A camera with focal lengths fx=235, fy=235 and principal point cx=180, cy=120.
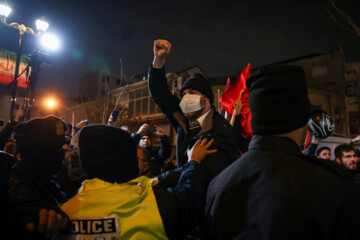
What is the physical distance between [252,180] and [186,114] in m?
1.79

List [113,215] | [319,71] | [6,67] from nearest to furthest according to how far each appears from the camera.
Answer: [113,215]
[6,67]
[319,71]

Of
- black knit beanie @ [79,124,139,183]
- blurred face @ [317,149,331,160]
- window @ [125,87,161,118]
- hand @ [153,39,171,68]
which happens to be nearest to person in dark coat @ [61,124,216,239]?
black knit beanie @ [79,124,139,183]

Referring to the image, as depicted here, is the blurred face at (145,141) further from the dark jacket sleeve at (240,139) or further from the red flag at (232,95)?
the dark jacket sleeve at (240,139)

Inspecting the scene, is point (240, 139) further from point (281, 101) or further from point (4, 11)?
point (4, 11)

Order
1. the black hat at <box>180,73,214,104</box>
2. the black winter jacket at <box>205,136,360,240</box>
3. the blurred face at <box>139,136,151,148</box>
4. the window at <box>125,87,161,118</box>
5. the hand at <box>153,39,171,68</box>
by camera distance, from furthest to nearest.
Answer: the window at <box>125,87,161,118</box> < the blurred face at <box>139,136,151,148</box> < the black hat at <box>180,73,214,104</box> < the hand at <box>153,39,171,68</box> < the black winter jacket at <box>205,136,360,240</box>

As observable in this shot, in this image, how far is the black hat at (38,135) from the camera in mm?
2194

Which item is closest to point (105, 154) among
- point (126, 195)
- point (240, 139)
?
point (126, 195)

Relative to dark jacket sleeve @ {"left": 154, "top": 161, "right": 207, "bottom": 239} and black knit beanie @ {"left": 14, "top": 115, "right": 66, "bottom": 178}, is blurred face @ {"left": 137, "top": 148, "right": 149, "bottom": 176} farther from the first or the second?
dark jacket sleeve @ {"left": 154, "top": 161, "right": 207, "bottom": 239}

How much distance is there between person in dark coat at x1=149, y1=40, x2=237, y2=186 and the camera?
2529 millimetres

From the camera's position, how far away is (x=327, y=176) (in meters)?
1.15

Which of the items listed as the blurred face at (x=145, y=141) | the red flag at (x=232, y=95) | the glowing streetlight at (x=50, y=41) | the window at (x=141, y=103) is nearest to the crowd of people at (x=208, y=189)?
the red flag at (x=232, y=95)

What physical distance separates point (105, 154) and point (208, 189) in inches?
31.5

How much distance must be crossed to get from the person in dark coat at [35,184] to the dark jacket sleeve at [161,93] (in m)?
1.19

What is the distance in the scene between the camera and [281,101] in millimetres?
1346
